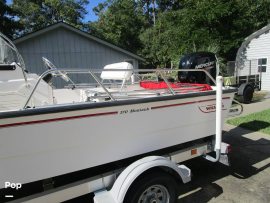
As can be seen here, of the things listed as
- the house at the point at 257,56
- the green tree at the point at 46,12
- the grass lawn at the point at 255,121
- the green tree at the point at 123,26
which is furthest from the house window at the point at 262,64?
the green tree at the point at 46,12

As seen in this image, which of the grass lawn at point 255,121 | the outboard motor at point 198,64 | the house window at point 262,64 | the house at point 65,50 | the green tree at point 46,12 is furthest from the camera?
the green tree at point 46,12

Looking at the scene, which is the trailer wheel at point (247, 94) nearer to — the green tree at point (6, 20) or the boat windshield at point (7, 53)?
the boat windshield at point (7, 53)

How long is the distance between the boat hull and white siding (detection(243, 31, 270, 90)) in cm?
1364

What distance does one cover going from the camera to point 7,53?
13.4ft

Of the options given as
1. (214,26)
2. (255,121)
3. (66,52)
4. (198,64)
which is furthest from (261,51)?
(198,64)

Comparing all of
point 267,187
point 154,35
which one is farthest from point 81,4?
point 267,187

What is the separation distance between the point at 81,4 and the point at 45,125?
133 feet

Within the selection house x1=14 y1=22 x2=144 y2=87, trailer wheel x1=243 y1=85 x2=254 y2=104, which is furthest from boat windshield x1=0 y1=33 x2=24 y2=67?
trailer wheel x1=243 y1=85 x2=254 y2=104

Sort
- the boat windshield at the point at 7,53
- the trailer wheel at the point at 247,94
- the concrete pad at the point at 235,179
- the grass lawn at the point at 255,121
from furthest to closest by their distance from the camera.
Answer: the trailer wheel at the point at 247,94
the grass lawn at the point at 255,121
the boat windshield at the point at 7,53
the concrete pad at the point at 235,179

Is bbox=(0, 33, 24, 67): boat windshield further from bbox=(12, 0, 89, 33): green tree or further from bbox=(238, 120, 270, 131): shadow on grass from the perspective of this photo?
bbox=(12, 0, 89, 33): green tree

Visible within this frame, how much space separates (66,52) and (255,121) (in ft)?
30.6

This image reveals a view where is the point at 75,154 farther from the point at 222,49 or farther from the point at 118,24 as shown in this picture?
the point at 118,24

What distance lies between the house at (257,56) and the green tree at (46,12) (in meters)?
24.5

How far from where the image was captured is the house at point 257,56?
1504 centimetres
